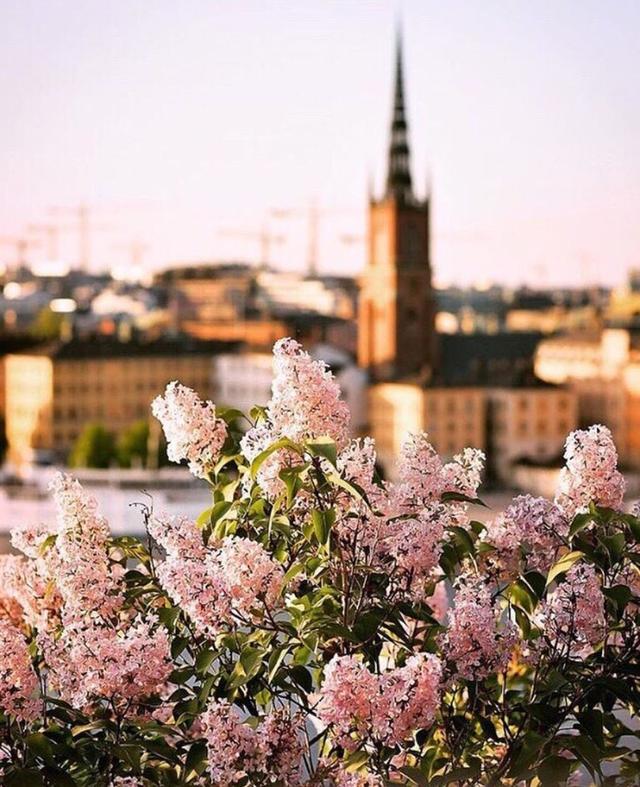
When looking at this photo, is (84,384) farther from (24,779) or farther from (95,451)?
(24,779)

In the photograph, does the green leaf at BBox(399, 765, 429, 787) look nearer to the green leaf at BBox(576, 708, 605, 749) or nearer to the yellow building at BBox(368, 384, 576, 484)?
the green leaf at BBox(576, 708, 605, 749)

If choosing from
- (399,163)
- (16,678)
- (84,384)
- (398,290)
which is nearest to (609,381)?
(398,290)

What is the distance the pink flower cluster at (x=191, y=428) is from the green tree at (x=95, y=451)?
33705mm

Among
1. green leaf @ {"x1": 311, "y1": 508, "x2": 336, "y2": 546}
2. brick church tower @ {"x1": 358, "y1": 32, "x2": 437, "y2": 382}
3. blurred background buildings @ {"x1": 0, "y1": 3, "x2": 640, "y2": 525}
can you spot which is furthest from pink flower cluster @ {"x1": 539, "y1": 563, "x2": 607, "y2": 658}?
brick church tower @ {"x1": 358, "y1": 32, "x2": 437, "y2": 382}

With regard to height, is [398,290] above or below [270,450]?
below

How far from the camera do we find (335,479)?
1.87 m

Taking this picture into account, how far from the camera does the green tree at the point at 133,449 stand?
35438 millimetres

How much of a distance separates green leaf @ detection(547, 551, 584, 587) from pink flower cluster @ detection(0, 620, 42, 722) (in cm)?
43

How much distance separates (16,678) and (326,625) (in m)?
0.26

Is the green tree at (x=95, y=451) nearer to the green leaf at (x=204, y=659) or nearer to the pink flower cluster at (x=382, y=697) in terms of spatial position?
the green leaf at (x=204, y=659)

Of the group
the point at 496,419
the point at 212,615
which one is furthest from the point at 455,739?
the point at 496,419

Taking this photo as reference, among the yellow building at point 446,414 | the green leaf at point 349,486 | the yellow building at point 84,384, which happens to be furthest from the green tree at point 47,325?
the green leaf at point 349,486

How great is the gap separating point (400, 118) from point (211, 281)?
1635 centimetres

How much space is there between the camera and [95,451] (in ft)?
118
